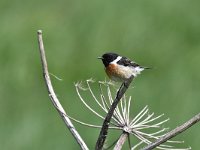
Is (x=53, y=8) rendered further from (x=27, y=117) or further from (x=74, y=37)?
(x=27, y=117)

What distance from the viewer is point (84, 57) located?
9055mm

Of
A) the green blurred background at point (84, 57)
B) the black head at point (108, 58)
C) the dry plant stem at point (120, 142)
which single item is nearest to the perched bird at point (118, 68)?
the black head at point (108, 58)

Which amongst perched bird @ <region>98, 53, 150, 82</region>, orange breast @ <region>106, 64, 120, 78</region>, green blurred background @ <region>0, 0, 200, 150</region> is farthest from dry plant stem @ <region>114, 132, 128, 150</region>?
green blurred background @ <region>0, 0, 200, 150</region>

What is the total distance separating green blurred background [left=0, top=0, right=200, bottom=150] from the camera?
7.52 m

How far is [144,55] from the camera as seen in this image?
9008mm

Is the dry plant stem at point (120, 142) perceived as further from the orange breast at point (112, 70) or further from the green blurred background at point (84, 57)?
the green blurred background at point (84, 57)

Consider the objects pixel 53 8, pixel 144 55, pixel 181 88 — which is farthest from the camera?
pixel 53 8

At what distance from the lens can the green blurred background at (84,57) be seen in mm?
7523

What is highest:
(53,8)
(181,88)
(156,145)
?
(156,145)

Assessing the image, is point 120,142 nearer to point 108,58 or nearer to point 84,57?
point 108,58

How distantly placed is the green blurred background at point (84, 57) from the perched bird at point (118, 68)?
1964 millimetres

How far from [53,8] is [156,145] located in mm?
8247

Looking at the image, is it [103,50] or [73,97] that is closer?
[73,97]

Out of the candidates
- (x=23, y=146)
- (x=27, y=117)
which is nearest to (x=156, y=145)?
(x=23, y=146)
